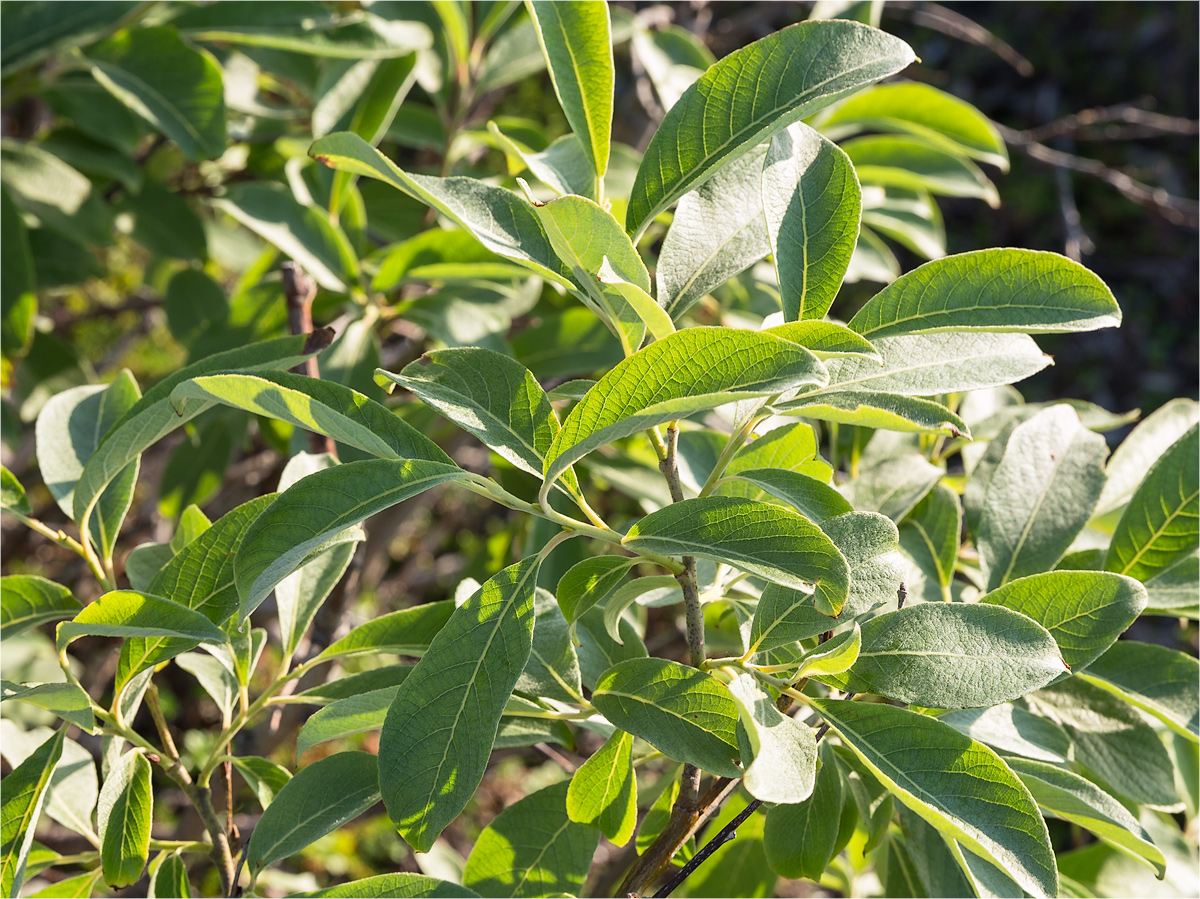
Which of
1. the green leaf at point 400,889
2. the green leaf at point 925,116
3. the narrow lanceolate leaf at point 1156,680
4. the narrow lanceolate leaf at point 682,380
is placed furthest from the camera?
the green leaf at point 925,116

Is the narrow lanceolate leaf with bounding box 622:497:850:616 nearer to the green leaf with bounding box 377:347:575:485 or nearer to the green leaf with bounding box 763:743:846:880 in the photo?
the green leaf with bounding box 377:347:575:485

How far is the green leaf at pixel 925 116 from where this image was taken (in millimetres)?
1090

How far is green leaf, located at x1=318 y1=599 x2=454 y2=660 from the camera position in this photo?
0.67m

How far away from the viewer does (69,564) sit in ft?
6.24

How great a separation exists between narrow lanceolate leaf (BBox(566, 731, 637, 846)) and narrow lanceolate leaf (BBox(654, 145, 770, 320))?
28cm

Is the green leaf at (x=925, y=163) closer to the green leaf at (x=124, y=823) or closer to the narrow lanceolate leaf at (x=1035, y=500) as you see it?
the narrow lanceolate leaf at (x=1035, y=500)

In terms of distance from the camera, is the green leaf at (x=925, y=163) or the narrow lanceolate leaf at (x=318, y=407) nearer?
the narrow lanceolate leaf at (x=318, y=407)

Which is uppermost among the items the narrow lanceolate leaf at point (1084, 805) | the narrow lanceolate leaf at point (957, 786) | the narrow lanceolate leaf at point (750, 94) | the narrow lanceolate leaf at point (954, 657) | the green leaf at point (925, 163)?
the narrow lanceolate leaf at point (750, 94)

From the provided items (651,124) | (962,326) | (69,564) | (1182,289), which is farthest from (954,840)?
(1182,289)

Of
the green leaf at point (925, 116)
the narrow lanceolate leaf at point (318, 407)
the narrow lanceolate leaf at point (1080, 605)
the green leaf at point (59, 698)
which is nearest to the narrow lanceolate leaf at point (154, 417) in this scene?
the narrow lanceolate leaf at point (318, 407)

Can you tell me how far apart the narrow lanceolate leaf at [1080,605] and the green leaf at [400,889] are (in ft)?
1.19

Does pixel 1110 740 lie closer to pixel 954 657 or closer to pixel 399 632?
pixel 954 657

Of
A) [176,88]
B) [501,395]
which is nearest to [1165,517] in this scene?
[501,395]

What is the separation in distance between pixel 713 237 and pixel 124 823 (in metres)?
0.53
